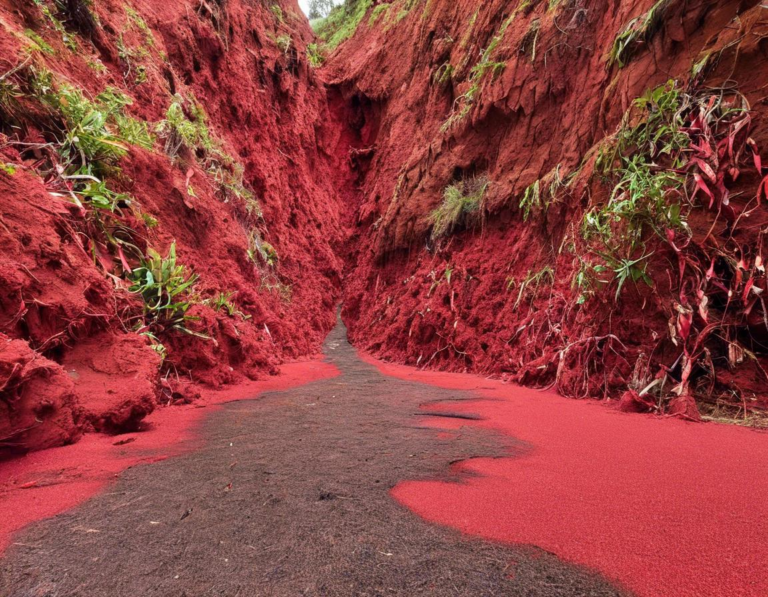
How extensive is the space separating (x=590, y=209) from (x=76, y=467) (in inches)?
182

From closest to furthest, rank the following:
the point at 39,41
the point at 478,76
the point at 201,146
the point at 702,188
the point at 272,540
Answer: the point at 272,540, the point at 702,188, the point at 39,41, the point at 201,146, the point at 478,76

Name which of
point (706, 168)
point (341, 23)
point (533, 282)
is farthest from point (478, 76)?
point (341, 23)

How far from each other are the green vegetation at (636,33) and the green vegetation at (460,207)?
104 inches

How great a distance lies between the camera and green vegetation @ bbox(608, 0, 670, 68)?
3.58m

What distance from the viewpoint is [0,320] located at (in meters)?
1.99

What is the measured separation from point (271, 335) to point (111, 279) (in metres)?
3.10

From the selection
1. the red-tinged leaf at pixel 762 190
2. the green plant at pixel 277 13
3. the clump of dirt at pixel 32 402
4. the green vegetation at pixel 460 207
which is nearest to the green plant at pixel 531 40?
the green vegetation at pixel 460 207

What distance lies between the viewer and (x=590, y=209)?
3883mm

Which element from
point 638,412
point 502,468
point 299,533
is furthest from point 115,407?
point 638,412

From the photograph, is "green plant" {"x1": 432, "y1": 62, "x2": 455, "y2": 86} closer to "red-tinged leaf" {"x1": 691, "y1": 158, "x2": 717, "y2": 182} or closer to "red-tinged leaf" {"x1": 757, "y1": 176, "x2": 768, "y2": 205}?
"red-tinged leaf" {"x1": 691, "y1": 158, "x2": 717, "y2": 182}

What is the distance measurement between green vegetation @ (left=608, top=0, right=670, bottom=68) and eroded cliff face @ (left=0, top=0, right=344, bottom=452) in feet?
17.8

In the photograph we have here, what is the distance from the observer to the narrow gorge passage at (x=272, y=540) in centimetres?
85

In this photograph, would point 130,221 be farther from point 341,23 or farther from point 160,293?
point 341,23

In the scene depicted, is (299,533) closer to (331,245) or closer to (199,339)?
(199,339)
